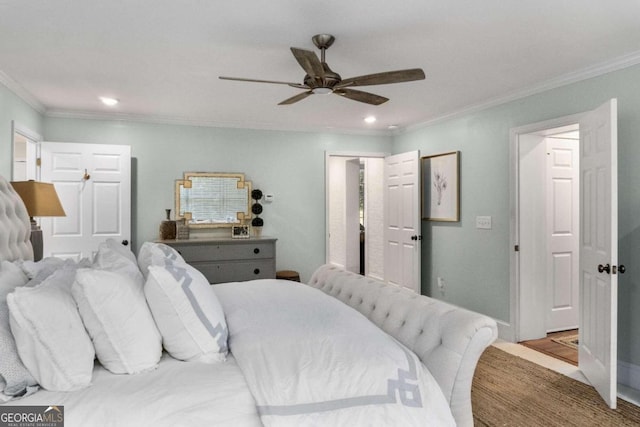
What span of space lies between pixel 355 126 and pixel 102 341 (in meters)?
4.50

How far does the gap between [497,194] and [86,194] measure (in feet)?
14.1

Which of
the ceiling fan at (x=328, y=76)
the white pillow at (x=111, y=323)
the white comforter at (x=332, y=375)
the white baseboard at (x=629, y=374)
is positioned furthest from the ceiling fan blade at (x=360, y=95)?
the white baseboard at (x=629, y=374)

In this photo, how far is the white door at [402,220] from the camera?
5109 millimetres

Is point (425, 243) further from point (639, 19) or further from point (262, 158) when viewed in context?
point (639, 19)

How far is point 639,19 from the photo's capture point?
7.82 ft

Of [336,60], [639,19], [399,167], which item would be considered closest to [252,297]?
[336,60]

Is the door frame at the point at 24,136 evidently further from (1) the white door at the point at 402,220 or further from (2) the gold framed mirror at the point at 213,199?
(1) the white door at the point at 402,220

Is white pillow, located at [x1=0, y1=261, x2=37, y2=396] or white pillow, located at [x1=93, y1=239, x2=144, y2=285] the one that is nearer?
white pillow, located at [x1=0, y1=261, x2=37, y2=396]

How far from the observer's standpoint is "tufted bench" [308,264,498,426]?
1.69m

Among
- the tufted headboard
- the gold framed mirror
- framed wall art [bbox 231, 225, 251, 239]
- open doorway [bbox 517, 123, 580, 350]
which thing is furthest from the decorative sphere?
open doorway [bbox 517, 123, 580, 350]

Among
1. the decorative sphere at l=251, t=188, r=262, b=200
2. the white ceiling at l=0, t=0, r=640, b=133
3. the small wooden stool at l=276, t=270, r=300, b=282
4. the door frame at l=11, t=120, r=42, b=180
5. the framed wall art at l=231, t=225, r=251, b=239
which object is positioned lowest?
the small wooden stool at l=276, t=270, r=300, b=282

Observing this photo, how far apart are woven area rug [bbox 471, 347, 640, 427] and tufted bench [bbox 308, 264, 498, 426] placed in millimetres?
968

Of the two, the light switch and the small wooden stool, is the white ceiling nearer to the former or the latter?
the light switch

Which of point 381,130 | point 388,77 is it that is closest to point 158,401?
point 388,77
